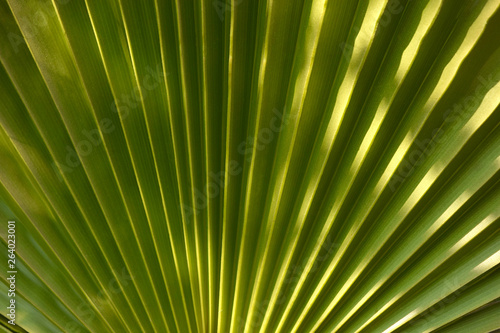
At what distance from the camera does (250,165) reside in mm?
1408

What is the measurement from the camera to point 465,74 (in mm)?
1109

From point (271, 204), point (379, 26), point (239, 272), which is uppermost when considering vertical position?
point (379, 26)

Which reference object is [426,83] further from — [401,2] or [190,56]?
[190,56]

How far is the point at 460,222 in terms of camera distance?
4.59 feet

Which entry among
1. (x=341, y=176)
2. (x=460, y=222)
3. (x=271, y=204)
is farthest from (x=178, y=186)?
(x=460, y=222)

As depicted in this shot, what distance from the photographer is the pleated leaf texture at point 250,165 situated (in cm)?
109

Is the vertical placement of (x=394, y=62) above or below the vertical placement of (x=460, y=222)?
above

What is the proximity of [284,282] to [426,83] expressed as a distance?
1.06m

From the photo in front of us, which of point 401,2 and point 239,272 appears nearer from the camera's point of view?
point 401,2

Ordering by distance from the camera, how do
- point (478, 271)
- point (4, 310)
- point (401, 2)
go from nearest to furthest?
point (401, 2) < point (478, 271) < point (4, 310)

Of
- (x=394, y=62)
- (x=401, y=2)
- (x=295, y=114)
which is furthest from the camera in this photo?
(x=295, y=114)

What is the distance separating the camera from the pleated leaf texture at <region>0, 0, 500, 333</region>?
1094mm

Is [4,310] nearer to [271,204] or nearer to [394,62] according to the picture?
[271,204]

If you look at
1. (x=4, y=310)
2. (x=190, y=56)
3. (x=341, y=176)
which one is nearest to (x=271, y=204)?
(x=341, y=176)
